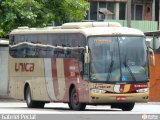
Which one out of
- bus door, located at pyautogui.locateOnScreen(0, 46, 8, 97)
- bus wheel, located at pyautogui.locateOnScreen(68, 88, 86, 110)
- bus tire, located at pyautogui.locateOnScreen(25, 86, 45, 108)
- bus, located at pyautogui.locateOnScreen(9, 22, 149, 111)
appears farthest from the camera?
bus door, located at pyautogui.locateOnScreen(0, 46, 8, 97)

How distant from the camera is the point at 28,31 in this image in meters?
29.4

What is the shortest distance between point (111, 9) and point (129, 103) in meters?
34.4

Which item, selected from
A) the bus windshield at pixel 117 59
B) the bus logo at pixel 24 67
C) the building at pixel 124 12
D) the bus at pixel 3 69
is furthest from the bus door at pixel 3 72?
the building at pixel 124 12

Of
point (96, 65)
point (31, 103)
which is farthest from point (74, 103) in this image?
point (31, 103)

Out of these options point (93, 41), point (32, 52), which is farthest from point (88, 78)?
point (32, 52)

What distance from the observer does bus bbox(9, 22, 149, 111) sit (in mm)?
25453

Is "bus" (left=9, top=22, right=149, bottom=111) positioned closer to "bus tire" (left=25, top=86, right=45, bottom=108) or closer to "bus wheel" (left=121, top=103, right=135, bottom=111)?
"bus wheel" (left=121, top=103, right=135, bottom=111)

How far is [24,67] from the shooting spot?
29.5 m

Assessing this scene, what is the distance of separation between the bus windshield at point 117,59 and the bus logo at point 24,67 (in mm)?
4194

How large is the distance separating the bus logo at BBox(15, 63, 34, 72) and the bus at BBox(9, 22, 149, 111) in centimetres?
108

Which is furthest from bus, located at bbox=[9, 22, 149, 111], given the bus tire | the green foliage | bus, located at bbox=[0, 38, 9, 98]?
bus, located at bbox=[0, 38, 9, 98]

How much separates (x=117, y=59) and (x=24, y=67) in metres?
5.08

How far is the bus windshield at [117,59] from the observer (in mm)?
25484

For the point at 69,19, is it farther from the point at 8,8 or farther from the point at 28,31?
the point at 28,31
